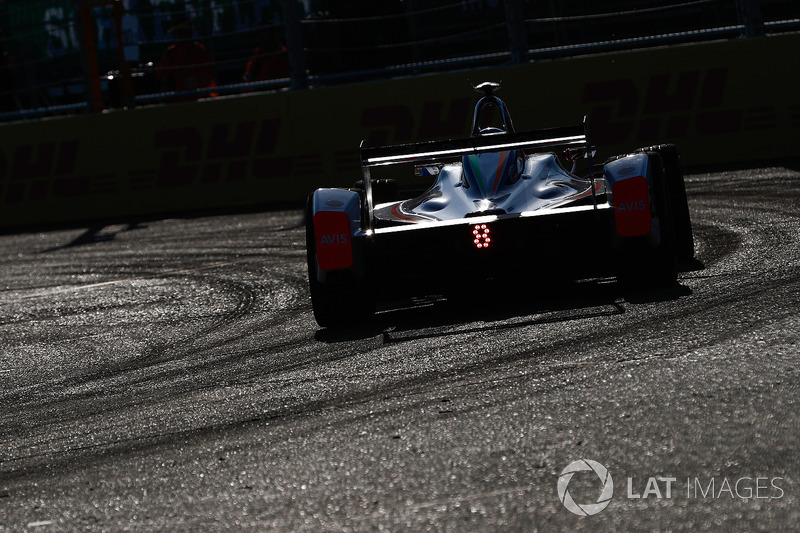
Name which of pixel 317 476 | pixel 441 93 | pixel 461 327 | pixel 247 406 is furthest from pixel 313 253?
pixel 441 93

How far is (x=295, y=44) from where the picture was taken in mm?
14797

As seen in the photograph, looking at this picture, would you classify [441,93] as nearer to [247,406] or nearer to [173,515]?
[247,406]

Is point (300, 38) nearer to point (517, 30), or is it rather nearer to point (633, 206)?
point (517, 30)

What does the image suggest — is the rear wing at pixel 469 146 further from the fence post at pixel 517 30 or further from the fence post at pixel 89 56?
the fence post at pixel 89 56

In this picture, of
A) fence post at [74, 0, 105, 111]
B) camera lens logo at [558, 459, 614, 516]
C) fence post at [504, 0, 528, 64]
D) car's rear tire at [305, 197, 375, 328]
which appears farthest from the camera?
fence post at [74, 0, 105, 111]

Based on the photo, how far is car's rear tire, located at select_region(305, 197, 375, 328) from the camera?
22.5 feet

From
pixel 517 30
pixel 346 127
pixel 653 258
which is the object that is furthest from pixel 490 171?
pixel 346 127

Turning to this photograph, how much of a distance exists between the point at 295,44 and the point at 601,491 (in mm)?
11878

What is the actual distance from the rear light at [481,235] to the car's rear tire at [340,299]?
2.23 ft

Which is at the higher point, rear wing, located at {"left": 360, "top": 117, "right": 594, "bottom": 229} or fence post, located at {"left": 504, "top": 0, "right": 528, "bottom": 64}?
fence post, located at {"left": 504, "top": 0, "right": 528, "bottom": 64}

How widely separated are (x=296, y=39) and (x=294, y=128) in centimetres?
107

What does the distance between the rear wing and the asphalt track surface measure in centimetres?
87

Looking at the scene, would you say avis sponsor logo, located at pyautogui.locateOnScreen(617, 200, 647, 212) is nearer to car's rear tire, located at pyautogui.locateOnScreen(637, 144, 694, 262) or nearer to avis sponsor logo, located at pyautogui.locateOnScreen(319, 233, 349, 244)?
car's rear tire, located at pyautogui.locateOnScreen(637, 144, 694, 262)

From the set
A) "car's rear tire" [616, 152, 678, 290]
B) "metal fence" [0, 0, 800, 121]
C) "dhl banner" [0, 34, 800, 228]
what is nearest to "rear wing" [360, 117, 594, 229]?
"car's rear tire" [616, 152, 678, 290]
